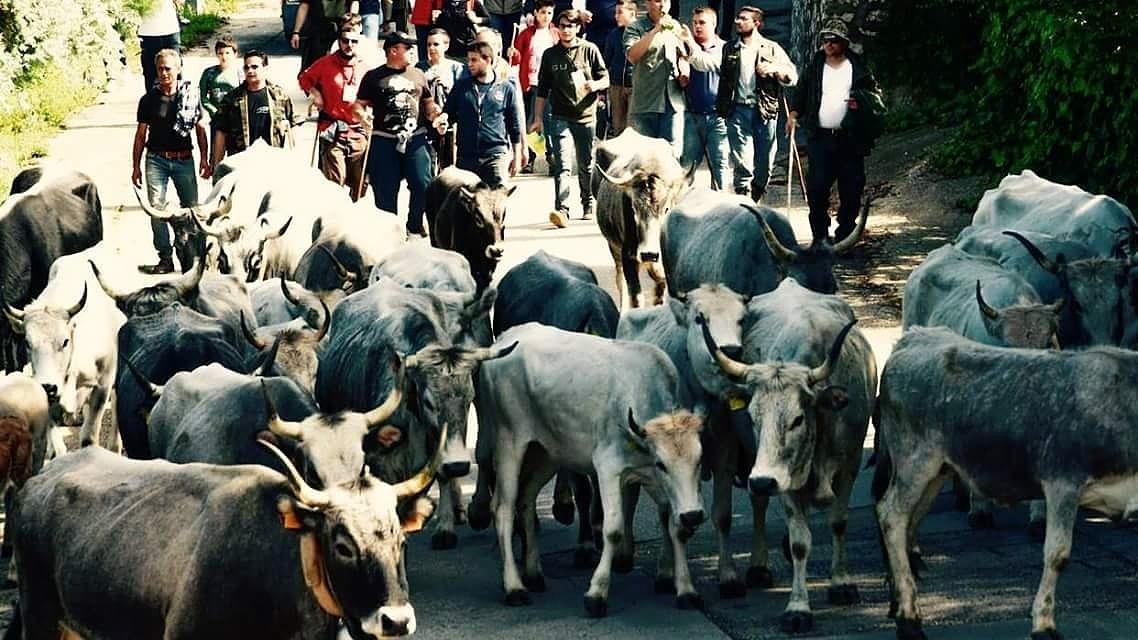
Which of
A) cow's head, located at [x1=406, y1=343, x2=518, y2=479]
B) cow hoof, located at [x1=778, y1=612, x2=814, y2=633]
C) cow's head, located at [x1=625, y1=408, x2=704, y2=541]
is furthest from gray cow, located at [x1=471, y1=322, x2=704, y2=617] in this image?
cow hoof, located at [x1=778, y1=612, x2=814, y2=633]

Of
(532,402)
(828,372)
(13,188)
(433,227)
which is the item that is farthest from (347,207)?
(828,372)

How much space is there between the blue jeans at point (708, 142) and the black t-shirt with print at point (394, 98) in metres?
3.02

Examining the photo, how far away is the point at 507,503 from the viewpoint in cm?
1240

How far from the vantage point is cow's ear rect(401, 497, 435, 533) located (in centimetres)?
840

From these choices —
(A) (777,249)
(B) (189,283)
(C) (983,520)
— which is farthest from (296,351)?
(C) (983,520)

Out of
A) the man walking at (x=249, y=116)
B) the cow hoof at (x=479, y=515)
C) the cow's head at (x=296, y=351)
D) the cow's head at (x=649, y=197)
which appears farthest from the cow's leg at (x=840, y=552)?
the man walking at (x=249, y=116)

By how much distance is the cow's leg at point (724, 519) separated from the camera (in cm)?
1221

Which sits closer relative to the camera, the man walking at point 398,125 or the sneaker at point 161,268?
the man walking at point 398,125

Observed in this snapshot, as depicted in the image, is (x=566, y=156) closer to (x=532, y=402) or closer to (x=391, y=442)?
(x=532, y=402)

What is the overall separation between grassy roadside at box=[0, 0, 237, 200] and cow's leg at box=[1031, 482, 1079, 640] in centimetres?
1511

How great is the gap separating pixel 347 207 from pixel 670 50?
490cm

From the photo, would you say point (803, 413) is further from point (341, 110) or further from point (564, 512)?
point (341, 110)

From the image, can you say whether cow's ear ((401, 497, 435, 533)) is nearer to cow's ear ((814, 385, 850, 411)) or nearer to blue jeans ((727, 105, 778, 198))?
cow's ear ((814, 385, 850, 411))

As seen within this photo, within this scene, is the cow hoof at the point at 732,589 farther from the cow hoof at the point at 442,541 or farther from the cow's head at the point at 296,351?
the cow's head at the point at 296,351
